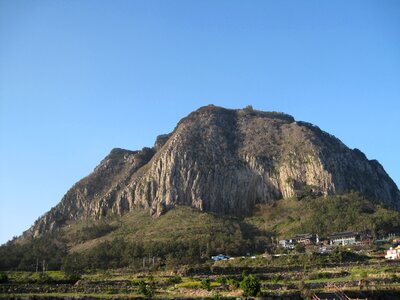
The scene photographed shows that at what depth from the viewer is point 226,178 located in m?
180

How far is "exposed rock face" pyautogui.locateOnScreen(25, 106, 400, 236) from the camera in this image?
560 ft

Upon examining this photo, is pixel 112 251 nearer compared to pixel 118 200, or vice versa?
pixel 112 251

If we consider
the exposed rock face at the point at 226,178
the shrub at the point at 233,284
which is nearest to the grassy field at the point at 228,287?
the shrub at the point at 233,284

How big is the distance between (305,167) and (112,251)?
274 ft

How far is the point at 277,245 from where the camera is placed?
420 feet

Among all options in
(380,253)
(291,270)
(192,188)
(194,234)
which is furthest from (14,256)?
(380,253)

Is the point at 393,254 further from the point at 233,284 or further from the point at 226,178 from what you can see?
the point at 226,178

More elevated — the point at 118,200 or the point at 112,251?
the point at 118,200

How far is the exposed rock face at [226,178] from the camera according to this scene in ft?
560

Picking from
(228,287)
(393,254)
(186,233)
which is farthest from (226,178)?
(228,287)

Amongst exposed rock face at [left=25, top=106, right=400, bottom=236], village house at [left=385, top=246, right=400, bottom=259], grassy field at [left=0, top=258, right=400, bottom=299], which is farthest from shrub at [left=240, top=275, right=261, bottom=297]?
exposed rock face at [left=25, top=106, right=400, bottom=236]

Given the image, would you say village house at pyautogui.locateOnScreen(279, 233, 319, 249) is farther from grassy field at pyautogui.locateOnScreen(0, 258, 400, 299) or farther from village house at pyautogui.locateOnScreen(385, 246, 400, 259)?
grassy field at pyautogui.locateOnScreen(0, 258, 400, 299)

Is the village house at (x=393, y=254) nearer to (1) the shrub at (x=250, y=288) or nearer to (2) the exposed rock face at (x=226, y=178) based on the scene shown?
(1) the shrub at (x=250, y=288)

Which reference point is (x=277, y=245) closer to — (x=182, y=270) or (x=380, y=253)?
(x=380, y=253)
